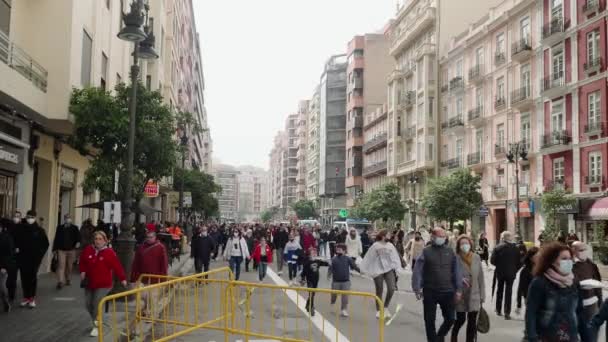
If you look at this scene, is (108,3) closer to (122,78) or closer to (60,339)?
(122,78)

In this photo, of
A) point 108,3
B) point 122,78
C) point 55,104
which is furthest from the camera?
point 122,78

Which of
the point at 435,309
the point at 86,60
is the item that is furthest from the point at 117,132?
the point at 435,309

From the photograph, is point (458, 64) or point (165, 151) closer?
point (165, 151)

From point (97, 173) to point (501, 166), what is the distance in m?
30.8

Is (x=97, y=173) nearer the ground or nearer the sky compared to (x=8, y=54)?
nearer the ground

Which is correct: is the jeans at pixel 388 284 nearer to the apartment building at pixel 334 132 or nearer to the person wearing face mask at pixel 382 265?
the person wearing face mask at pixel 382 265

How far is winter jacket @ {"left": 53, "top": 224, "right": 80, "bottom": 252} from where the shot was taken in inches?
606

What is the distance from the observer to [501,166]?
137 ft

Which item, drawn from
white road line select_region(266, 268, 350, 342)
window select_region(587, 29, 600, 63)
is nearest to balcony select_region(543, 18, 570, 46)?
window select_region(587, 29, 600, 63)

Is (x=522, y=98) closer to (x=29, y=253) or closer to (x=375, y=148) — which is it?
(x=29, y=253)

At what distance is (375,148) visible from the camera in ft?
241

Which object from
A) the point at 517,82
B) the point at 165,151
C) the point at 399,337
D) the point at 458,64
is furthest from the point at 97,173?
the point at 458,64

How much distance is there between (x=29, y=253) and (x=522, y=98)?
33.5 m

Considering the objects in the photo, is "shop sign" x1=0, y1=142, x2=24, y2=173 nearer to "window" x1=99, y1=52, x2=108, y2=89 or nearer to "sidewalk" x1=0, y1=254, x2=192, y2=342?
"sidewalk" x1=0, y1=254, x2=192, y2=342
